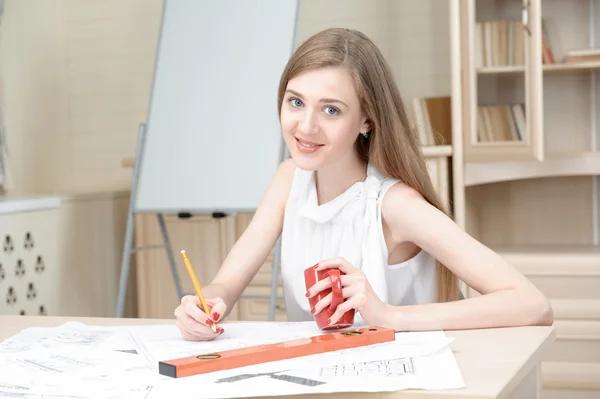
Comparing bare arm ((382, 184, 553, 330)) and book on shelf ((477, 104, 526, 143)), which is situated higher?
book on shelf ((477, 104, 526, 143))

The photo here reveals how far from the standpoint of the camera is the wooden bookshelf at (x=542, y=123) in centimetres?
300

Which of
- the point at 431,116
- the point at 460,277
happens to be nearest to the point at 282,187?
the point at 460,277

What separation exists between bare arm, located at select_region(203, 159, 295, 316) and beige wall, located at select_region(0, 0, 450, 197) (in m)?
1.95

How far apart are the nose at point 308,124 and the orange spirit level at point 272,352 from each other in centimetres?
41

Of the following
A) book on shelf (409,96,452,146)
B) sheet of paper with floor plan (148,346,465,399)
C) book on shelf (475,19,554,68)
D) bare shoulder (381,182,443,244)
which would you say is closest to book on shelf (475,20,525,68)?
book on shelf (475,19,554,68)

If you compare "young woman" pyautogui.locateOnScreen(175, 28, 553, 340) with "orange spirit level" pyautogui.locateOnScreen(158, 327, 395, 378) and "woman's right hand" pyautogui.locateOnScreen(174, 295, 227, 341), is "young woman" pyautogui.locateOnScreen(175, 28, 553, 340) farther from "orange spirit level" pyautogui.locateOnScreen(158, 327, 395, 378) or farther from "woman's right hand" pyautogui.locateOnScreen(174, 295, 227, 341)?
"orange spirit level" pyautogui.locateOnScreen(158, 327, 395, 378)

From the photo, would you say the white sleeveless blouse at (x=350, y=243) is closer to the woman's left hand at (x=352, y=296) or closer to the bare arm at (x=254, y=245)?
the bare arm at (x=254, y=245)

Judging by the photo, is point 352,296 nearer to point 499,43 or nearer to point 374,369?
point 374,369

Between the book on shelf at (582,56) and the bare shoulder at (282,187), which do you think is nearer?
the bare shoulder at (282,187)

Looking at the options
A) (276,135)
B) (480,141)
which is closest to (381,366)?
(276,135)

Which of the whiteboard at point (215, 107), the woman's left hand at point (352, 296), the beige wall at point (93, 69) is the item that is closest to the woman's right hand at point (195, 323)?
the woman's left hand at point (352, 296)

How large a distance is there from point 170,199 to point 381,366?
2218mm

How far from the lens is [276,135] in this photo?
3.00 metres

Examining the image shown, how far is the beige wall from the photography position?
362cm
